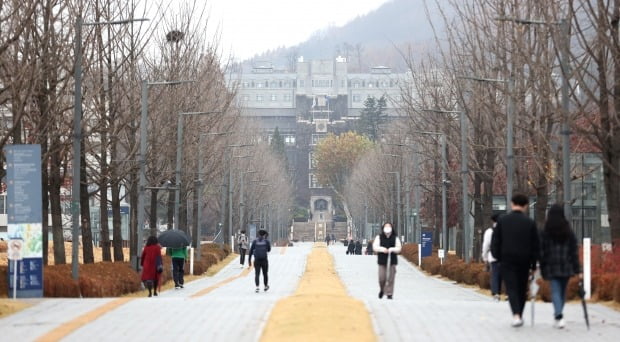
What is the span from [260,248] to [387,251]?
825cm

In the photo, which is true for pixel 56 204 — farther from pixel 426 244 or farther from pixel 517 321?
pixel 426 244

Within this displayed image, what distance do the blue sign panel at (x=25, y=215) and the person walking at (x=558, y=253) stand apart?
1130 cm

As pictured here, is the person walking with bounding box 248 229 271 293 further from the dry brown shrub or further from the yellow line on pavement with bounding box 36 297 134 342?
the yellow line on pavement with bounding box 36 297 134 342

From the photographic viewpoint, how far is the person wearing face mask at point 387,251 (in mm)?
28984

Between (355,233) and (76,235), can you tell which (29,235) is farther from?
(355,233)

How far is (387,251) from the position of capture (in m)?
29.1

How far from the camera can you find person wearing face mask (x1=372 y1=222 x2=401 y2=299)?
2898 centimetres

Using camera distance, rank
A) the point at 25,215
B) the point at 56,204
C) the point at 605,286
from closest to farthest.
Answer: the point at 25,215 < the point at 605,286 < the point at 56,204

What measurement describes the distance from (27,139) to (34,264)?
900 centimetres

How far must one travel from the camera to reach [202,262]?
2408 inches

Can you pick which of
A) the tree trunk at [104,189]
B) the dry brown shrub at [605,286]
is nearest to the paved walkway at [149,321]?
the dry brown shrub at [605,286]

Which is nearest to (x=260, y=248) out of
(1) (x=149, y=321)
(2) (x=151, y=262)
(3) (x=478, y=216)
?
(2) (x=151, y=262)

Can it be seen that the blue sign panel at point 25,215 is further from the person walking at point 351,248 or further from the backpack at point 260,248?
the person walking at point 351,248

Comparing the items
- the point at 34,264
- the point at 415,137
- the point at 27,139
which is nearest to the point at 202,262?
the point at 415,137
